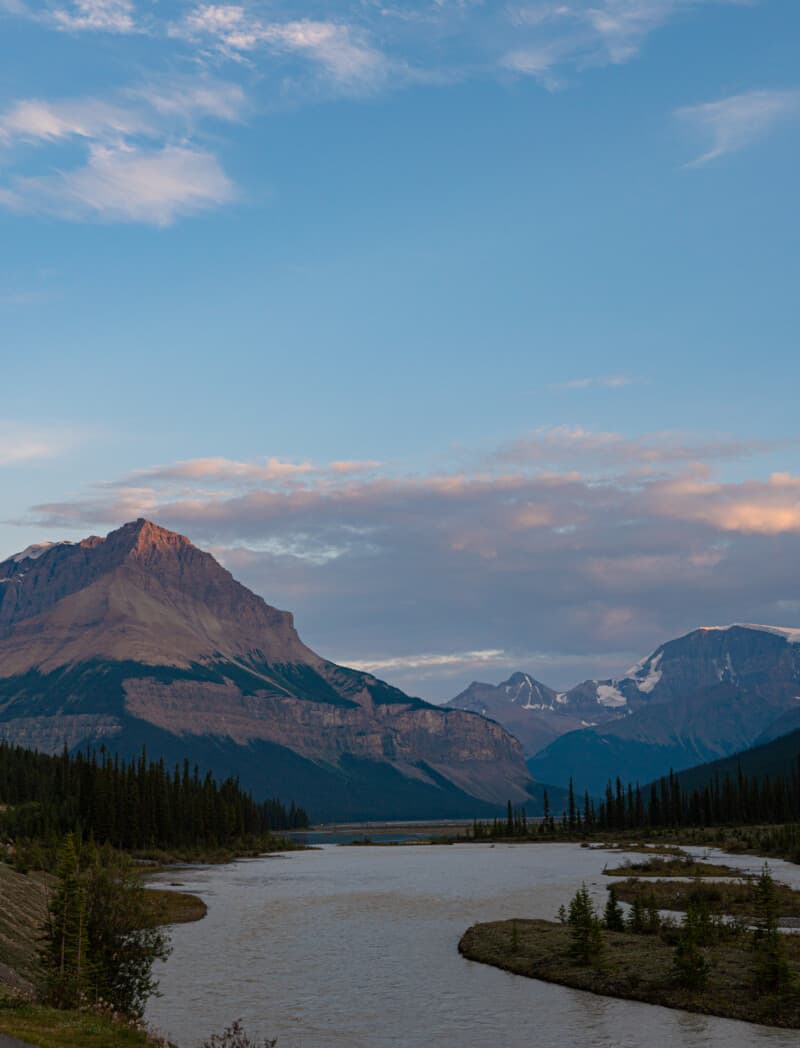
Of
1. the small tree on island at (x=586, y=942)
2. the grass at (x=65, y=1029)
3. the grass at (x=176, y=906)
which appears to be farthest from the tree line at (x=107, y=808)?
the grass at (x=65, y=1029)

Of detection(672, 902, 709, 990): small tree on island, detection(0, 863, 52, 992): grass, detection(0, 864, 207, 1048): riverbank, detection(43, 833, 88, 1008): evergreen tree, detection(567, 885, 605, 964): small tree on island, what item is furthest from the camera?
detection(567, 885, 605, 964): small tree on island

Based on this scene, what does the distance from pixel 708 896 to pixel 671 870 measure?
33.9 metres

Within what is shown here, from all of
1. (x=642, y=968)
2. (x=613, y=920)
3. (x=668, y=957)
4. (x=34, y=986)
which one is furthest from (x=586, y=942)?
(x=34, y=986)

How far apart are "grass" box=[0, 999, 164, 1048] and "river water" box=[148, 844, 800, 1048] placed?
6006 millimetres

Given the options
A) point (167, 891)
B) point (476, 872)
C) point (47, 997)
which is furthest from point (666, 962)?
point (476, 872)

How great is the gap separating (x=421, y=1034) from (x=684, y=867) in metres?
74.9

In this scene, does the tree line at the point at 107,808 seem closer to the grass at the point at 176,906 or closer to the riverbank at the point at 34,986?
the grass at the point at 176,906

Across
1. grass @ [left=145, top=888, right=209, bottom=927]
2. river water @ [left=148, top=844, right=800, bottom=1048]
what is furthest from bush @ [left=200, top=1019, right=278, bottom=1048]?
grass @ [left=145, top=888, right=209, bottom=927]

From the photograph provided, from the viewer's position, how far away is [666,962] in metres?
49.4

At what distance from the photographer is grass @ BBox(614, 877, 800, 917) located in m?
67.6

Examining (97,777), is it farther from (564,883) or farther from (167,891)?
(564,883)

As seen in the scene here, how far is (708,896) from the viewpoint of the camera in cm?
7288

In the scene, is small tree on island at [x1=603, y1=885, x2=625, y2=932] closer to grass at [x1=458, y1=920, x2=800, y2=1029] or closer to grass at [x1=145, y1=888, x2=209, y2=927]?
grass at [x1=458, y1=920, x2=800, y2=1029]

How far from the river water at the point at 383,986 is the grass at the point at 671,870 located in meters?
6.78
